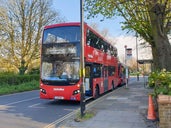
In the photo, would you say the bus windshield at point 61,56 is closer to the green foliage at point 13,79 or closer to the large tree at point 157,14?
the large tree at point 157,14

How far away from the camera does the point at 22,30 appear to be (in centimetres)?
3894

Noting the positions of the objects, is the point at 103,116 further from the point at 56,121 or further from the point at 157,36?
the point at 157,36

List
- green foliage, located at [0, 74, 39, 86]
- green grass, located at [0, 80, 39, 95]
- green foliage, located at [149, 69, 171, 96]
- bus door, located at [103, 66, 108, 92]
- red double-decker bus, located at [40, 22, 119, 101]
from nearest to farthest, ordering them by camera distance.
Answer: green foliage, located at [149, 69, 171, 96]
red double-decker bus, located at [40, 22, 119, 101]
bus door, located at [103, 66, 108, 92]
green grass, located at [0, 80, 39, 95]
green foliage, located at [0, 74, 39, 86]

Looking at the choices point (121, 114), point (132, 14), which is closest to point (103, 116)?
point (121, 114)

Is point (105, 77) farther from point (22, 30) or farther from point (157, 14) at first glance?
point (22, 30)

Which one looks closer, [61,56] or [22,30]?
[61,56]

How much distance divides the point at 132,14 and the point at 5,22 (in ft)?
66.6

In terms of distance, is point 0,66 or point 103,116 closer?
point 103,116

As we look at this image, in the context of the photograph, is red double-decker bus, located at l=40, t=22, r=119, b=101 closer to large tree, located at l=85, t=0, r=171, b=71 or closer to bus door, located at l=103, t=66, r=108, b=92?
large tree, located at l=85, t=0, r=171, b=71

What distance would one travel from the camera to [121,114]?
11391 mm

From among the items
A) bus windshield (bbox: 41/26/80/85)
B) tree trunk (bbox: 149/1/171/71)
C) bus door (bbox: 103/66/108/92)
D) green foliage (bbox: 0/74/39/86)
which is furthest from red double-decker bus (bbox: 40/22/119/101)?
green foliage (bbox: 0/74/39/86)

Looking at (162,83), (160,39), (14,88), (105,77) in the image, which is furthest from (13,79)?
(162,83)

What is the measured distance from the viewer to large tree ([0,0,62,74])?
3719 cm

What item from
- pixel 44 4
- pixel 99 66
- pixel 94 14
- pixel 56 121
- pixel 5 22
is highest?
pixel 44 4
